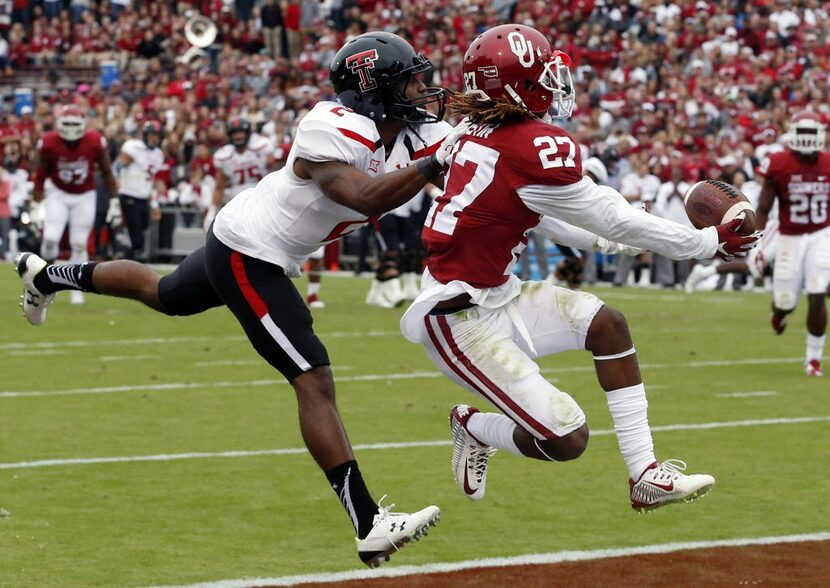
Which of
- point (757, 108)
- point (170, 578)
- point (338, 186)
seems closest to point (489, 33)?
point (338, 186)

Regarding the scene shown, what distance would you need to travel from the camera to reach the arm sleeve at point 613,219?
4.51 meters

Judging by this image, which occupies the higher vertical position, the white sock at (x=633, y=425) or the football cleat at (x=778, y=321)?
the white sock at (x=633, y=425)

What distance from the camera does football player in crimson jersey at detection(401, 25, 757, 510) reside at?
4.54m

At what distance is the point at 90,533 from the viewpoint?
17.7 feet

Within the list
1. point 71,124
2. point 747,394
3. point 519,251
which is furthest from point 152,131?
point 519,251

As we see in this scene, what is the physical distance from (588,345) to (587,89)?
612 inches

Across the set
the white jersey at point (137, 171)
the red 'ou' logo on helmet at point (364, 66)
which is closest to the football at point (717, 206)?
the red 'ou' logo on helmet at point (364, 66)

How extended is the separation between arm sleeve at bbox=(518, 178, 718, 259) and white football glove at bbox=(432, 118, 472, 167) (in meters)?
0.24

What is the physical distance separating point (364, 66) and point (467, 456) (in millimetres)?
1360

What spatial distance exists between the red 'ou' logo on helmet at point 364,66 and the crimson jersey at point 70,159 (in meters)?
8.05

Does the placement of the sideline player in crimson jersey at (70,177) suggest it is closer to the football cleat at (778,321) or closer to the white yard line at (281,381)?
the white yard line at (281,381)

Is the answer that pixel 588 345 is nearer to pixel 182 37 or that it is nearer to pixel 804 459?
pixel 804 459

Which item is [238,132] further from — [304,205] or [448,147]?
[448,147]

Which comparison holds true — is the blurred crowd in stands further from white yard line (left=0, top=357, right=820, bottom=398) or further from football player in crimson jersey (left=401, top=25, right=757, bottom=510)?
football player in crimson jersey (left=401, top=25, right=757, bottom=510)
